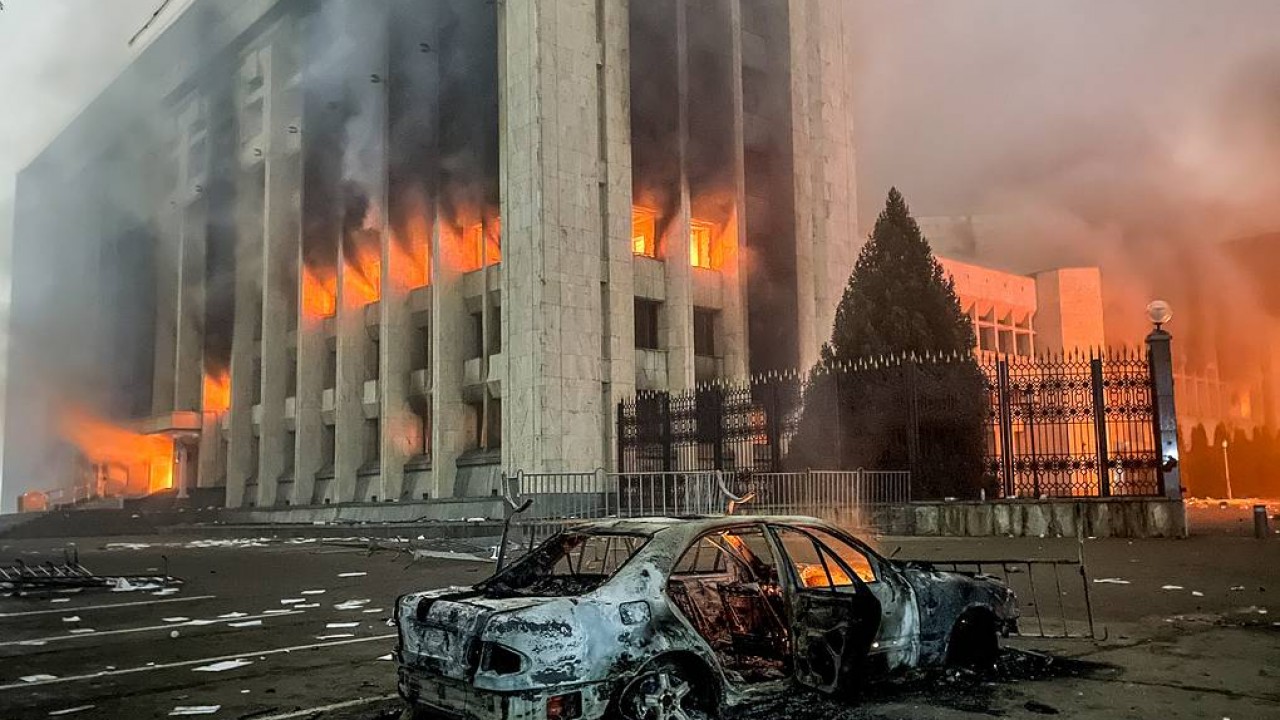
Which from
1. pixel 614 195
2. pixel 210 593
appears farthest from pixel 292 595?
pixel 614 195

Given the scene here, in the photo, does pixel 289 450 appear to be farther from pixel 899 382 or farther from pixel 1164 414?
pixel 1164 414

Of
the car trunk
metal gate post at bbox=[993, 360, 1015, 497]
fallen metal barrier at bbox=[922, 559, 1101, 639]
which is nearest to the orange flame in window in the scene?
metal gate post at bbox=[993, 360, 1015, 497]

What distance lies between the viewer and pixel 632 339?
80.1 ft

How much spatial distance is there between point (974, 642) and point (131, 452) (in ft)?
164

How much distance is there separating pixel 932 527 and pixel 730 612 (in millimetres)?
12218

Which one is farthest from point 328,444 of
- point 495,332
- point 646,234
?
point 646,234

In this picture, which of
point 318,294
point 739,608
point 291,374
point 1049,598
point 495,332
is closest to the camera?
point 739,608

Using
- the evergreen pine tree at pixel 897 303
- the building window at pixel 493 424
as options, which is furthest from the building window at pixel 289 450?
the evergreen pine tree at pixel 897 303

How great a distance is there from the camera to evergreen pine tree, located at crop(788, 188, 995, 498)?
18266 mm

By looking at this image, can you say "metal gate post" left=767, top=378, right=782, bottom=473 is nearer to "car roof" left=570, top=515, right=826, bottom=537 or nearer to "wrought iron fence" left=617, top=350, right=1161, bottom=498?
"wrought iron fence" left=617, top=350, right=1161, bottom=498

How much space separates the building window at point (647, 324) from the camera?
86.4 feet

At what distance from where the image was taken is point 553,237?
23266 mm

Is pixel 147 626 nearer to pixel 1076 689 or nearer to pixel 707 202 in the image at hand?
pixel 1076 689

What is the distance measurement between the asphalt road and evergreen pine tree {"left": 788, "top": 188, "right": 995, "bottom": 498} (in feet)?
13.9
